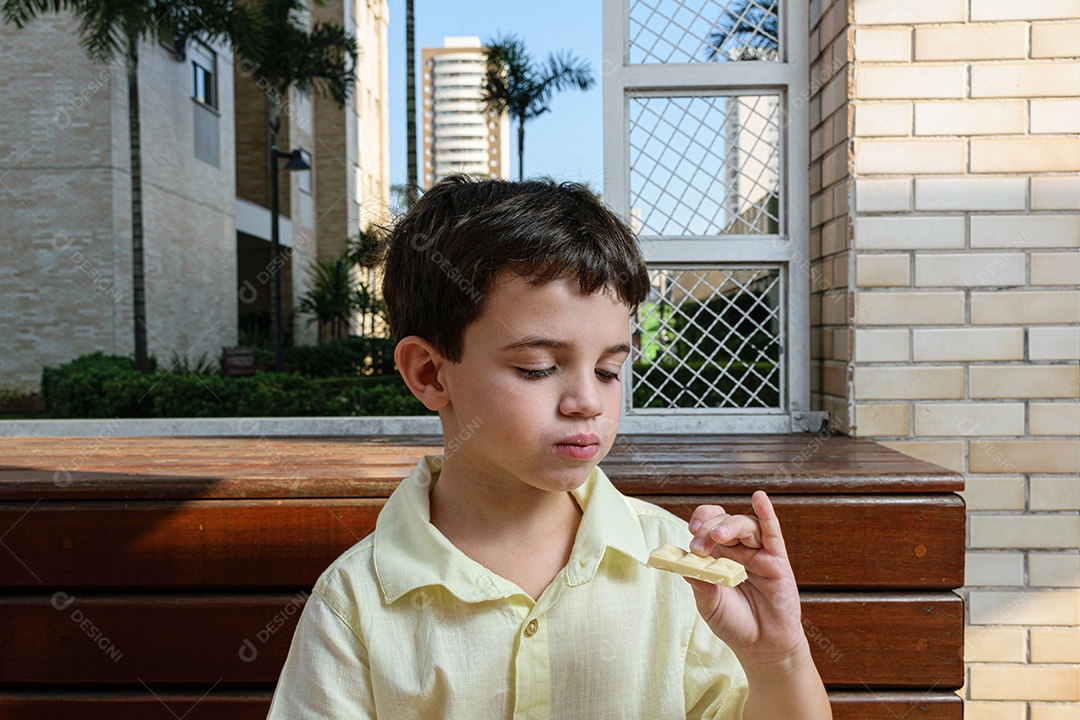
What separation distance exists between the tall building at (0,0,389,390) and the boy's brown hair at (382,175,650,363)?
37.9ft

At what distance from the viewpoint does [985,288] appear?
2.50 meters

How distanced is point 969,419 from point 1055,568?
50 cm

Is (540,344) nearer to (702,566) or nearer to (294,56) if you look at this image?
(702,566)

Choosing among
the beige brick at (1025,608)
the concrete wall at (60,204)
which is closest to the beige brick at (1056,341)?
the beige brick at (1025,608)

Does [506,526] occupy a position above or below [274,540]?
above

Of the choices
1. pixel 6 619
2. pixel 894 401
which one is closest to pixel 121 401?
pixel 6 619

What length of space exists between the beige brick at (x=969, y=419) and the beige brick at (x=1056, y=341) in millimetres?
177

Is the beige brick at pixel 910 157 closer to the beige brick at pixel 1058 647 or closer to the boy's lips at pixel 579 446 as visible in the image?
the beige brick at pixel 1058 647

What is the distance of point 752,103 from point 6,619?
8.76ft

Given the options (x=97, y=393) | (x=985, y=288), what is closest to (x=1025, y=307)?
(x=985, y=288)

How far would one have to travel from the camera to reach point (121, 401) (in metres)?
8.60

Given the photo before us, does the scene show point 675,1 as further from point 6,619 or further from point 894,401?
point 6,619

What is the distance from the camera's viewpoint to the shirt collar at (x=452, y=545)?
3.84 ft

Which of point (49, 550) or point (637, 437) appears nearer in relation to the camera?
point (49, 550)
